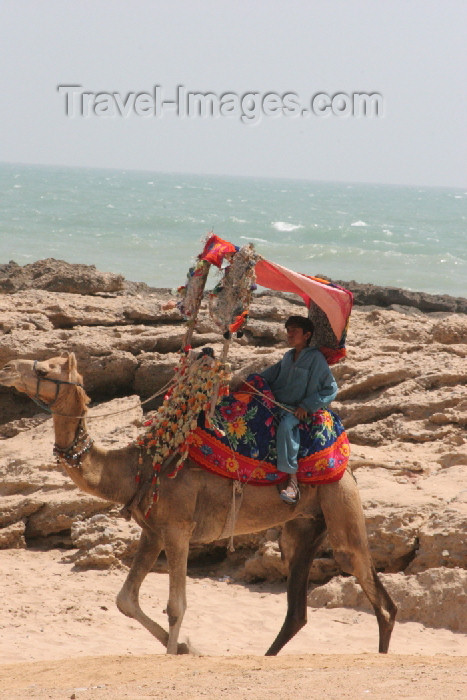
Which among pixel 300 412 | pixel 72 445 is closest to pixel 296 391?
pixel 300 412

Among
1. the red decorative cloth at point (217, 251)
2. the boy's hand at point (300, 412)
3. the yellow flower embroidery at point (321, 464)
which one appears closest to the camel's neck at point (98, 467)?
the boy's hand at point (300, 412)

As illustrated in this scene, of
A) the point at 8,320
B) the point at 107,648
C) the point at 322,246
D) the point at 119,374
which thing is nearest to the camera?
the point at 107,648

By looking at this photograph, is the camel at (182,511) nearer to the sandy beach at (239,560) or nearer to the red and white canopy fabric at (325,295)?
the sandy beach at (239,560)

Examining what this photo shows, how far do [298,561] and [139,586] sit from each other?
1.31 m

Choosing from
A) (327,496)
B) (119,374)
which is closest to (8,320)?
(119,374)

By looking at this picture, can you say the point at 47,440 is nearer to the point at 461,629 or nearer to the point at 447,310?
the point at 461,629

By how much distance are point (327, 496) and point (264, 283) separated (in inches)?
69.7

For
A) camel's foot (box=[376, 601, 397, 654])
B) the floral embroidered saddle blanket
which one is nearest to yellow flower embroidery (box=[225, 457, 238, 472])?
the floral embroidered saddle blanket

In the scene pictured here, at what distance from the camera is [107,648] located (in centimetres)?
771

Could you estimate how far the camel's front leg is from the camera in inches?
271

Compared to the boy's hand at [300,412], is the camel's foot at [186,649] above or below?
below

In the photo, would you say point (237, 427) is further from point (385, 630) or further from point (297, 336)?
point (385, 630)

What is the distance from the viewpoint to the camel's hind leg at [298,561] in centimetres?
740

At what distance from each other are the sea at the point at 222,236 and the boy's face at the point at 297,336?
23.1 m
